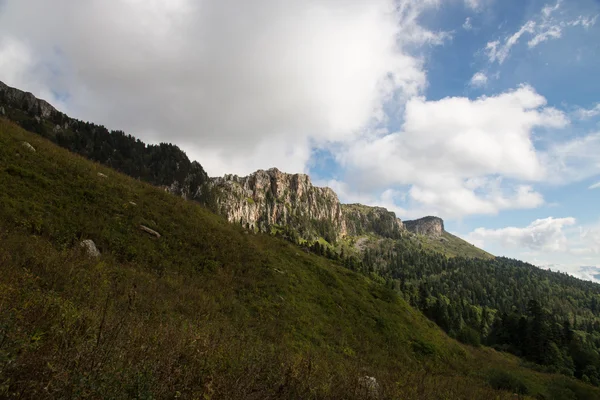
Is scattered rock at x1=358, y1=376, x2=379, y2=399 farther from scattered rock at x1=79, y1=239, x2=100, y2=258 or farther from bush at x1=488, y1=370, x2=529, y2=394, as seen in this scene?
bush at x1=488, y1=370, x2=529, y2=394

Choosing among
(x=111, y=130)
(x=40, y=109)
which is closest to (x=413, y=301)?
(x=111, y=130)

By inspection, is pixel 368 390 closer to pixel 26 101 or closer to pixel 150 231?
pixel 150 231

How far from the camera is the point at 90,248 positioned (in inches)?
482

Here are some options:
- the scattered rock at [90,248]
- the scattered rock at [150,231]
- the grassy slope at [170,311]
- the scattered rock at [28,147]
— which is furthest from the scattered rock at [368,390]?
the scattered rock at [28,147]

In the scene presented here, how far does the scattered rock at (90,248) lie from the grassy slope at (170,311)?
47 centimetres

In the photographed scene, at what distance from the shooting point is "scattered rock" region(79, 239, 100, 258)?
39.0 ft

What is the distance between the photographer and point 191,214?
21625mm

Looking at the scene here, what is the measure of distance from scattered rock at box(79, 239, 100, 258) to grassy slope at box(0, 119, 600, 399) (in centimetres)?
47

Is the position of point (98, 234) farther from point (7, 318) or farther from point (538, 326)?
point (538, 326)

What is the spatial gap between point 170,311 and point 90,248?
17.0ft

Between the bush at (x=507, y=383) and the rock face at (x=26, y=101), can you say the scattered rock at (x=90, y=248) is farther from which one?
the rock face at (x=26, y=101)

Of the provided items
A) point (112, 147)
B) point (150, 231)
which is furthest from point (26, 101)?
point (150, 231)

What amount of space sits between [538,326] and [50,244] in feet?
274

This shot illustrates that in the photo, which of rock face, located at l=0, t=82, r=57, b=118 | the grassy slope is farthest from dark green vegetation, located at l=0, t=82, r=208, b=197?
the grassy slope
